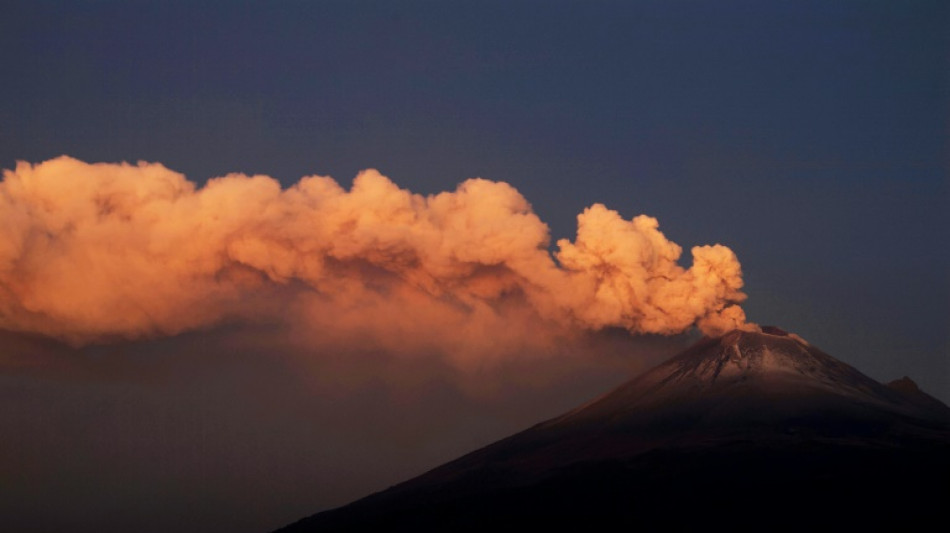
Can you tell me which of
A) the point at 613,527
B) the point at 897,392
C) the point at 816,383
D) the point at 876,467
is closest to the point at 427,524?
the point at 613,527

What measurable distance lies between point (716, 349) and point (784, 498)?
4490 cm

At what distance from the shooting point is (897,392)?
430 feet

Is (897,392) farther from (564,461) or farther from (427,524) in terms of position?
(427,524)

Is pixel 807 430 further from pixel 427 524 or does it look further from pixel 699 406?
pixel 427 524

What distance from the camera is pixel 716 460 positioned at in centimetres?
9594

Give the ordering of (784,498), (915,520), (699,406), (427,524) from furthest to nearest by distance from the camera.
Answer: (699,406)
(427,524)
(784,498)
(915,520)

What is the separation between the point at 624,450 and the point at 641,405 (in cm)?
1634

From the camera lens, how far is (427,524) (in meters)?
94.9

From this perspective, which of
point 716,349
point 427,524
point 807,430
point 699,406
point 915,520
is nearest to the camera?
point 915,520

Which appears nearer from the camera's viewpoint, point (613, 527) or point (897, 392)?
point (613, 527)

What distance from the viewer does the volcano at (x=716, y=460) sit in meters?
85.7

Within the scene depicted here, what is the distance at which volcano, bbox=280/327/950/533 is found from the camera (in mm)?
85688

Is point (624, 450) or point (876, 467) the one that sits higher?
point (624, 450)

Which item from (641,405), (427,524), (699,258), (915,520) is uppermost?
(699,258)
